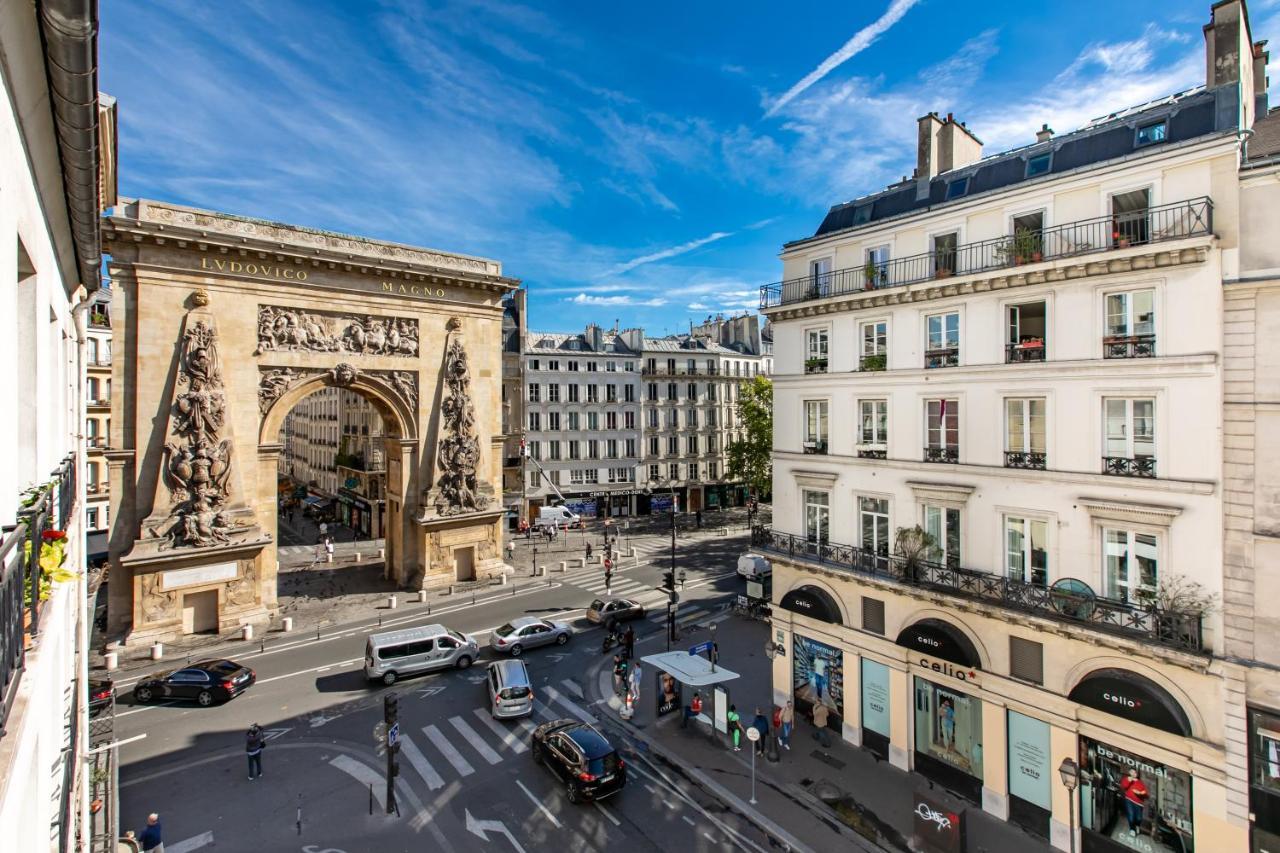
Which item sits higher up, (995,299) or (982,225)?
(982,225)

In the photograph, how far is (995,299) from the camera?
1590 centimetres

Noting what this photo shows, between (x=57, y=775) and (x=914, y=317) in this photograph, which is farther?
(x=914, y=317)

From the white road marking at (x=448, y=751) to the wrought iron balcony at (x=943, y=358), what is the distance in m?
17.3

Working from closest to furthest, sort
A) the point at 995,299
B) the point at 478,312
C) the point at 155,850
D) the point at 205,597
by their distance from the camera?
the point at 155,850, the point at 995,299, the point at 205,597, the point at 478,312

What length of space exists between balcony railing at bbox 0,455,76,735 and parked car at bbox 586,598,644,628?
25818 millimetres

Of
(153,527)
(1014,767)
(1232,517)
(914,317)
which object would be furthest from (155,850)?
(1232,517)

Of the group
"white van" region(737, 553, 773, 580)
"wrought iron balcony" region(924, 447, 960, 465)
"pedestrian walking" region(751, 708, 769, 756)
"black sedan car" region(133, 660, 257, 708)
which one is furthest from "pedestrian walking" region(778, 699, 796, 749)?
"black sedan car" region(133, 660, 257, 708)

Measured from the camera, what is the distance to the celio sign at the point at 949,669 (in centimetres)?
1579

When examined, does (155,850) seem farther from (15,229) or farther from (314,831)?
(15,229)

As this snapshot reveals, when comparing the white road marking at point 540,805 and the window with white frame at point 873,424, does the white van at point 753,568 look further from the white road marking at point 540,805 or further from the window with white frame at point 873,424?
the white road marking at point 540,805

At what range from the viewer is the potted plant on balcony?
16.9 meters

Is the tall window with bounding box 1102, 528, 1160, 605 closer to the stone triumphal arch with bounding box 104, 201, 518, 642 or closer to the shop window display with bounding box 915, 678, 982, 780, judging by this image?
the shop window display with bounding box 915, 678, 982, 780

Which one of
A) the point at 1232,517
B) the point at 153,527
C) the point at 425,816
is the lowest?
the point at 425,816

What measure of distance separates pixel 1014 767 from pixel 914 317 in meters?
11.8
